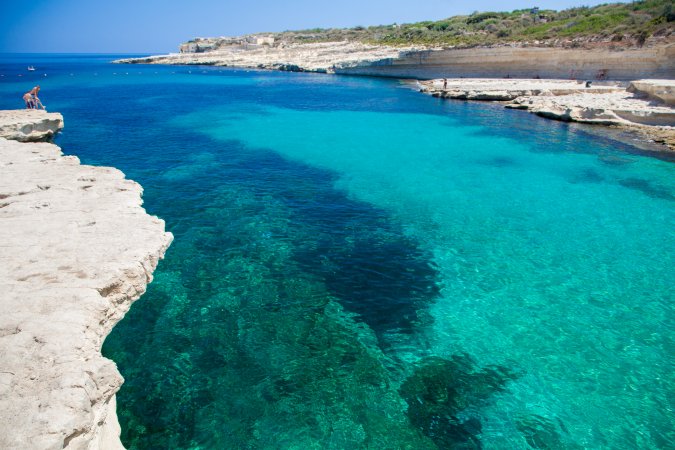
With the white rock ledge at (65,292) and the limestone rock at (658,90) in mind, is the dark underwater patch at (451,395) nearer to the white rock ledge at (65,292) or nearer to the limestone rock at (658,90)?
the white rock ledge at (65,292)

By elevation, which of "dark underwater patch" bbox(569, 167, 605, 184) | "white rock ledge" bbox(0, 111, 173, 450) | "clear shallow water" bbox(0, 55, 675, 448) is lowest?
"clear shallow water" bbox(0, 55, 675, 448)

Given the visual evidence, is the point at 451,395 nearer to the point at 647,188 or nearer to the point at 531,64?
the point at 647,188

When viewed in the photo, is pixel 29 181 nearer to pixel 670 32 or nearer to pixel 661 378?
pixel 661 378

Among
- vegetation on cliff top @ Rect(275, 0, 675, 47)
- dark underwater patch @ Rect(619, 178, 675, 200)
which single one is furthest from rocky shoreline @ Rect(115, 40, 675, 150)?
dark underwater patch @ Rect(619, 178, 675, 200)

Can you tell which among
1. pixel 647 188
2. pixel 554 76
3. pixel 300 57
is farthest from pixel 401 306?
pixel 300 57

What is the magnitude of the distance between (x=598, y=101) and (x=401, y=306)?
96.6 feet

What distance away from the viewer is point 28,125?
625 inches

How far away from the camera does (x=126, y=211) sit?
305 inches

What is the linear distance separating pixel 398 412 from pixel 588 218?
1110 centimetres

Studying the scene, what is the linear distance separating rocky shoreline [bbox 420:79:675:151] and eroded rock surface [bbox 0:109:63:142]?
1253 inches

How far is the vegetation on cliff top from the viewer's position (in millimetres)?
35812

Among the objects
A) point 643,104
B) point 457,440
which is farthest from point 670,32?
point 457,440

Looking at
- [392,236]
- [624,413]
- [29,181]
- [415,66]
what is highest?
[415,66]

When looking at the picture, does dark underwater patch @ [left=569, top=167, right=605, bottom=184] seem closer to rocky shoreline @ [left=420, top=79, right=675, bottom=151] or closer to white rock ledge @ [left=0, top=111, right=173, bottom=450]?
rocky shoreline @ [left=420, top=79, right=675, bottom=151]
